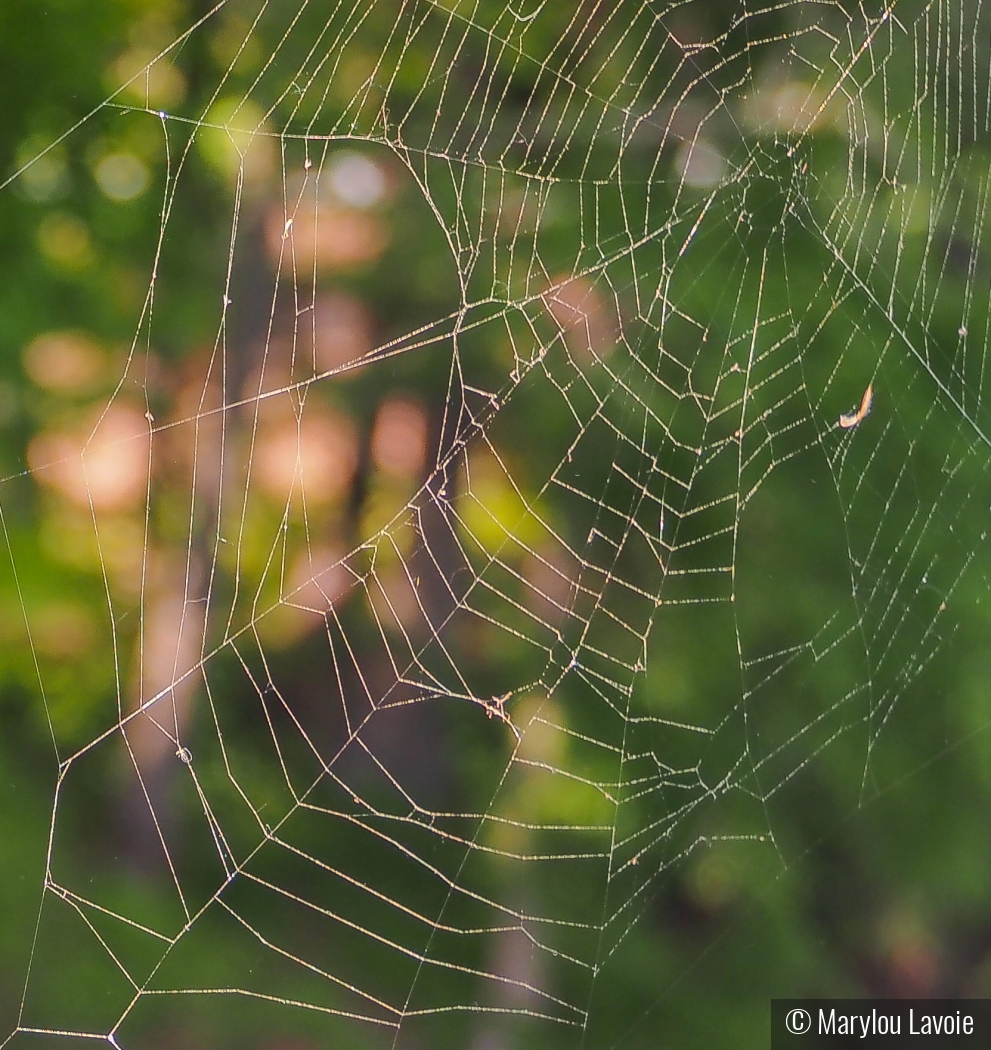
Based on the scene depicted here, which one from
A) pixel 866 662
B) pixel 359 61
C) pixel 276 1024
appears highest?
pixel 359 61

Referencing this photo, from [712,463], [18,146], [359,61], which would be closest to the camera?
[359,61]

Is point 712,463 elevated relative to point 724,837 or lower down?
elevated

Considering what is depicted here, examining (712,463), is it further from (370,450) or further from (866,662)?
(370,450)

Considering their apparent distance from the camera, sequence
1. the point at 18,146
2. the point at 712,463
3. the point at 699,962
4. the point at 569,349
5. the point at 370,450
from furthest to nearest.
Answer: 1. the point at 370,450
2. the point at 699,962
3. the point at 712,463
4. the point at 569,349
5. the point at 18,146

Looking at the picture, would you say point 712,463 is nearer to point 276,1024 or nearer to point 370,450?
point 370,450

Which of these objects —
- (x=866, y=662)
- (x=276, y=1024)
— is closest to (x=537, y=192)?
(x=866, y=662)

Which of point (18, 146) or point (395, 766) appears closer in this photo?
point (18, 146)
